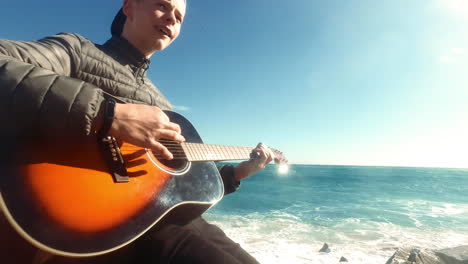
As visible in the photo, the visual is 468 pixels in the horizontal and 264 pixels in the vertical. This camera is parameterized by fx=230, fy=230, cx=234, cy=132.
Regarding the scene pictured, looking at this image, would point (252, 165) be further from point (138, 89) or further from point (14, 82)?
point (14, 82)

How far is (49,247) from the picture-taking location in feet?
3.61

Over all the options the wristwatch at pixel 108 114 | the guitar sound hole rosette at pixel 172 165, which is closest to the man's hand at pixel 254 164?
the guitar sound hole rosette at pixel 172 165

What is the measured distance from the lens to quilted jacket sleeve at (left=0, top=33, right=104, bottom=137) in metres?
1.07

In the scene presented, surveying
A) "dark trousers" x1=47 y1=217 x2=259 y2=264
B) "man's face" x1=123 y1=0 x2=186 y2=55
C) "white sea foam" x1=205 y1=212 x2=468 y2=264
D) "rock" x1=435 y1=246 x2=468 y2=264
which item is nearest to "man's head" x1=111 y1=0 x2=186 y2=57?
"man's face" x1=123 y1=0 x2=186 y2=55

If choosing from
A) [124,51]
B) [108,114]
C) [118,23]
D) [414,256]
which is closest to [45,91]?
[108,114]

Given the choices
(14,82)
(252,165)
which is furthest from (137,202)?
(252,165)

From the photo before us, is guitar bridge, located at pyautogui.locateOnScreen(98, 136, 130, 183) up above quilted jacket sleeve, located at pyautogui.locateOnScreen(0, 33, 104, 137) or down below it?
below

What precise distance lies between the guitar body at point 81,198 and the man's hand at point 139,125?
9.9 inches

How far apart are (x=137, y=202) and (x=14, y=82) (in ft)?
3.01

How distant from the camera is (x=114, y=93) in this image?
83.8 inches

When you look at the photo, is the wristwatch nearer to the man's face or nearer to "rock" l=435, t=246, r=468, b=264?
the man's face

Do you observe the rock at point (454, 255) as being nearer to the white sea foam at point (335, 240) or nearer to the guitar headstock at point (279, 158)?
the white sea foam at point (335, 240)

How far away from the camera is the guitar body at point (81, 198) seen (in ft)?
3.57

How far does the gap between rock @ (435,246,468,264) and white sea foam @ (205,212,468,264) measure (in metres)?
2.51
